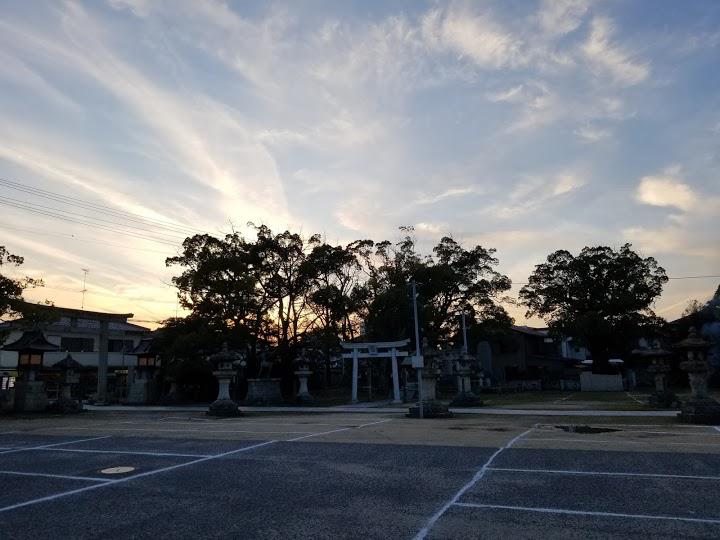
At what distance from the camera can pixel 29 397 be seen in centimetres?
2556

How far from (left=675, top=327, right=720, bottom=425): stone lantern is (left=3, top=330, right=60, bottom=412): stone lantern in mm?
29125

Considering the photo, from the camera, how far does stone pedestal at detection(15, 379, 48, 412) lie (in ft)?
83.5

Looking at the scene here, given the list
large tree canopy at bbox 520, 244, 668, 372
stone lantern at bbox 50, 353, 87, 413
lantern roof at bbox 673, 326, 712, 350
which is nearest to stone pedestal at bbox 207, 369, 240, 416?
stone lantern at bbox 50, 353, 87, 413

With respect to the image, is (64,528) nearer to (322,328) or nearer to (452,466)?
A: (452,466)

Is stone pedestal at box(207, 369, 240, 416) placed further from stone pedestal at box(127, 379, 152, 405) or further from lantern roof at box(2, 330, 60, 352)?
stone pedestal at box(127, 379, 152, 405)

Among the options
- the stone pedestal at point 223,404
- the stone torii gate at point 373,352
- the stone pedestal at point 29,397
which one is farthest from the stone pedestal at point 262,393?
the stone pedestal at point 29,397

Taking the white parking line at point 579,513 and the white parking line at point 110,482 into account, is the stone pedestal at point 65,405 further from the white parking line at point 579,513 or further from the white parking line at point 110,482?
the white parking line at point 579,513

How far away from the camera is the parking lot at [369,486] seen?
218 inches

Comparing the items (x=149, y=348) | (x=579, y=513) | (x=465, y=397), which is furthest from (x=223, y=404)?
(x=579, y=513)

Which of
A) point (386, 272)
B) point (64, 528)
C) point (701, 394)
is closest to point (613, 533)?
point (64, 528)

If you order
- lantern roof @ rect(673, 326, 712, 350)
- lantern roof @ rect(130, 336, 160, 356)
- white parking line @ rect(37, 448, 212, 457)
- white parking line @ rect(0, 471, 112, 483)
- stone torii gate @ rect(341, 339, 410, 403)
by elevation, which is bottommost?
white parking line @ rect(37, 448, 212, 457)

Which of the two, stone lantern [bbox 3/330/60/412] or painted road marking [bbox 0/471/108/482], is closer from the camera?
painted road marking [bbox 0/471/108/482]

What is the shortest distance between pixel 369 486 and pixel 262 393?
24.7 meters

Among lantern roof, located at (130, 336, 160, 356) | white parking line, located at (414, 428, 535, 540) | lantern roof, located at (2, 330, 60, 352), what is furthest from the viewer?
lantern roof, located at (130, 336, 160, 356)
